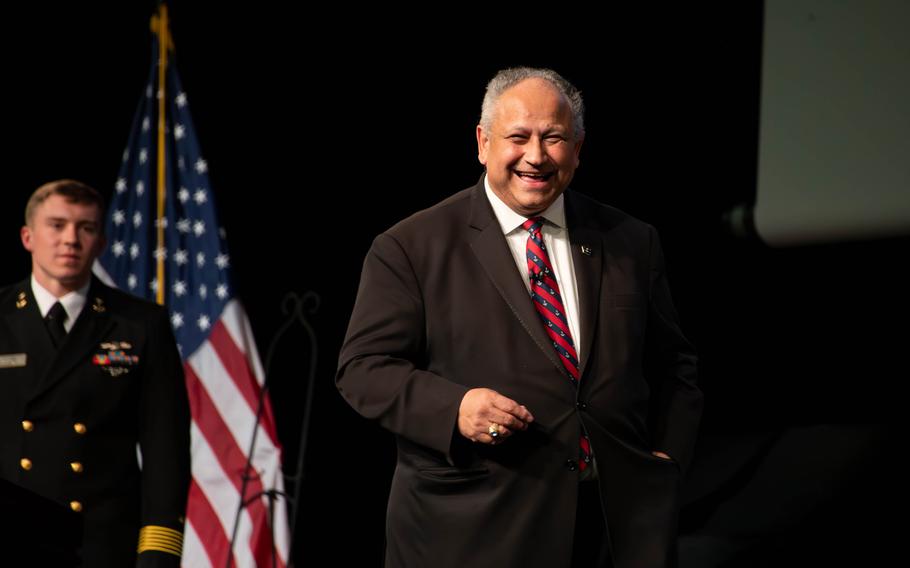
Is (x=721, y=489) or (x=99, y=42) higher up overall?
(x=99, y=42)

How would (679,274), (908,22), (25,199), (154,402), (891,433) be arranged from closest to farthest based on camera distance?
(154,402) < (908,22) < (891,433) < (679,274) < (25,199)

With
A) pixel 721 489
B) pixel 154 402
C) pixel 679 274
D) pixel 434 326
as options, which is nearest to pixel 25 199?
pixel 154 402

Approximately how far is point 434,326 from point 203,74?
11.0 feet

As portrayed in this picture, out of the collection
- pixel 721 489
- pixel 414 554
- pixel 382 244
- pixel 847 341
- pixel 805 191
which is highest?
pixel 805 191

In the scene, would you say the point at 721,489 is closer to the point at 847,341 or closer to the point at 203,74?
the point at 847,341

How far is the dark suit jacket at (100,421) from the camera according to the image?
2721 mm

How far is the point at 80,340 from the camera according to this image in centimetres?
286

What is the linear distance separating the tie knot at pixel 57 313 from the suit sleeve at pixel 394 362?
3.70 ft

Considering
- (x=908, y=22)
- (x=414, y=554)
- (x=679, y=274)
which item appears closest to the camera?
(x=414, y=554)

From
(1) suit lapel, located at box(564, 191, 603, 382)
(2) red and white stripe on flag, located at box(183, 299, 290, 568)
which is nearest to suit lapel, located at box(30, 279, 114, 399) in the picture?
(1) suit lapel, located at box(564, 191, 603, 382)

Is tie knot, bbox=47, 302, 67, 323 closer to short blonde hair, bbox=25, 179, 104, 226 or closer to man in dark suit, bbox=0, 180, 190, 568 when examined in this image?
man in dark suit, bbox=0, 180, 190, 568

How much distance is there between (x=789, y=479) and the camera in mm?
4230

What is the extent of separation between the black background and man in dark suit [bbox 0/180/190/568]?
1.71 m

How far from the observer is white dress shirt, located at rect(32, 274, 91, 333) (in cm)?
291
